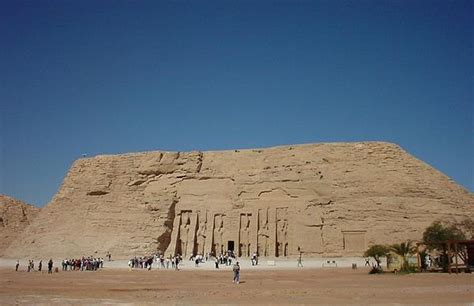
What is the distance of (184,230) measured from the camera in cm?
4294

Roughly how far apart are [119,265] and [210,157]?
40.1 feet

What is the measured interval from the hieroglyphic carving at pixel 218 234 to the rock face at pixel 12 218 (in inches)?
918

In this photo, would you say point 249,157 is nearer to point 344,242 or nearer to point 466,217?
point 344,242

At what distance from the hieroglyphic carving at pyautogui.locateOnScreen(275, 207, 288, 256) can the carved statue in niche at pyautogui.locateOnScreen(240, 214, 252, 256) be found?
2.25 meters

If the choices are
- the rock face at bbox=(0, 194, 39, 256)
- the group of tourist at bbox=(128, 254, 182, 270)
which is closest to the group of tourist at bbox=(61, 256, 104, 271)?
the group of tourist at bbox=(128, 254, 182, 270)

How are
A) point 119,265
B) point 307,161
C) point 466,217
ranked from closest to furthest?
1. point 466,217
2. point 119,265
3. point 307,161

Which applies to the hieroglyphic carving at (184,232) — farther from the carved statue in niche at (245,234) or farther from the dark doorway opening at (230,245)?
the carved statue in niche at (245,234)

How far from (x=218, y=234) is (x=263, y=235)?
3.66m

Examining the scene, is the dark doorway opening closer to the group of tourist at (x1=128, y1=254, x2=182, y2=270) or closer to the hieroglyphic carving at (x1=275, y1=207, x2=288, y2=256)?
the hieroglyphic carving at (x1=275, y1=207, x2=288, y2=256)

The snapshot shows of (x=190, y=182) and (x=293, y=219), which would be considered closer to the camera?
(x=293, y=219)

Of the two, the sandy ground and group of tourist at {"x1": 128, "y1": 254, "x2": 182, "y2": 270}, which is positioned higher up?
group of tourist at {"x1": 128, "y1": 254, "x2": 182, "y2": 270}

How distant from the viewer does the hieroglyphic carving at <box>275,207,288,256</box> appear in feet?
128

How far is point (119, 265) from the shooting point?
38.4 metres

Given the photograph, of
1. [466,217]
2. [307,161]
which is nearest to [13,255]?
[307,161]
